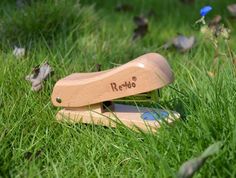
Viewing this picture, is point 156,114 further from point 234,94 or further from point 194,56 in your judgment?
point 194,56

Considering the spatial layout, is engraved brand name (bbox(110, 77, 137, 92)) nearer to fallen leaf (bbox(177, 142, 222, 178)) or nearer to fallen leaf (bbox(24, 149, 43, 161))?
fallen leaf (bbox(24, 149, 43, 161))

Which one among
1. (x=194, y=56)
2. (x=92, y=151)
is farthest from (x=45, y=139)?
(x=194, y=56)

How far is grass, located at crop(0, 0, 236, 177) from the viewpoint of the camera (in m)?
1.48

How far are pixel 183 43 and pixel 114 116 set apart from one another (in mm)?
1111

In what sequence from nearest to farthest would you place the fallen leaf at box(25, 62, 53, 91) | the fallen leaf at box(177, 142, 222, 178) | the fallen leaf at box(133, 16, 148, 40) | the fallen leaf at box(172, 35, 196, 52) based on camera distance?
1. the fallen leaf at box(177, 142, 222, 178)
2. the fallen leaf at box(25, 62, 53, 91)
3. the fallen leaf at box(172, 35, 196, 52)
4. the fallen leaf at box(133, 16, 148, 40)

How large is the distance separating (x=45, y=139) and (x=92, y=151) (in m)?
0.18

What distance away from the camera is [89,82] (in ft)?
5.77

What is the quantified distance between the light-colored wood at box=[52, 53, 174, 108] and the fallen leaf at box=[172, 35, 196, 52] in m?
0.98

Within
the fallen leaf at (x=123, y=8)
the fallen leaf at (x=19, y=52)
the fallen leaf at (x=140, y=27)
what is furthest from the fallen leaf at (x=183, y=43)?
the fallen leaf at (x=123, y=8)

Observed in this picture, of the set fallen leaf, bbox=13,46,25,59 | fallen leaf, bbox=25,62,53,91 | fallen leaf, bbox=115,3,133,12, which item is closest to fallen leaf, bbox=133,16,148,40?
fallen leaf, bbox=115,3,133,12

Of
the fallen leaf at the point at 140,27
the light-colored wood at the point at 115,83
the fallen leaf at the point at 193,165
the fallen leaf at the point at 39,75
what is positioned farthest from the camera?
the fallen leaf at the point at 140,27

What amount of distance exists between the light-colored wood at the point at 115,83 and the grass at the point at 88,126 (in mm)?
91

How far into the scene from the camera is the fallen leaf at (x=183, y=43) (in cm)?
271

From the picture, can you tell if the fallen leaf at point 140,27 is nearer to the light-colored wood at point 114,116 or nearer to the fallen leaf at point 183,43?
the fallen leaf at point 183,43
